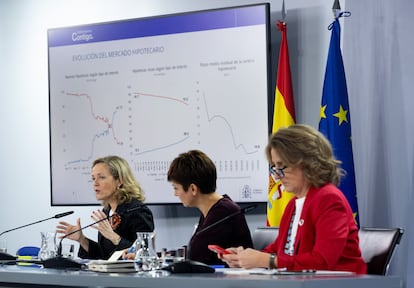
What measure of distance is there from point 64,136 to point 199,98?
1096 mm

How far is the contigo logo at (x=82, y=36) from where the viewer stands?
5.85 meters

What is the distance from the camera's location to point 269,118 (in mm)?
5156

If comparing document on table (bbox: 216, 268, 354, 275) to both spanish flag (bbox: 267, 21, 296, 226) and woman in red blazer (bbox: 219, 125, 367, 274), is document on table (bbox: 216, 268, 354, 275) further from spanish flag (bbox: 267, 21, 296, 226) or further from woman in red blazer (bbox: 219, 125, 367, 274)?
spanish flag (bbox: 267, 21, 296, 226)

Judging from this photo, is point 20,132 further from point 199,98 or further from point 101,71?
point 199,98

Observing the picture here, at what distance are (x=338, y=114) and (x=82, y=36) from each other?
2.03 metres

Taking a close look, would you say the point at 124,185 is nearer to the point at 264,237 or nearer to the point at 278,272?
the point at 264,237

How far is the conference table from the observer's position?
2406 mm

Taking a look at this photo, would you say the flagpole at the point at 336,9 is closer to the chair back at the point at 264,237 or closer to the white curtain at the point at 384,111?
the white curtain at the point at 384,111

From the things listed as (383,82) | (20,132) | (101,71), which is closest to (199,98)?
(101,71)

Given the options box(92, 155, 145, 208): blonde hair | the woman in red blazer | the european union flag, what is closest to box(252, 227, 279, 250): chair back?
the woman in red blazer

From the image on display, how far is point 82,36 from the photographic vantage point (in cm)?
588

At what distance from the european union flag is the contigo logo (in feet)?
5.92

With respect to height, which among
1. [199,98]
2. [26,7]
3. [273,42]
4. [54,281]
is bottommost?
[54,281]

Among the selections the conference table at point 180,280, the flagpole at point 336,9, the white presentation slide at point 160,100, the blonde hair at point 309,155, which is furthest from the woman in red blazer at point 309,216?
the white presentation slide at point 160,100
